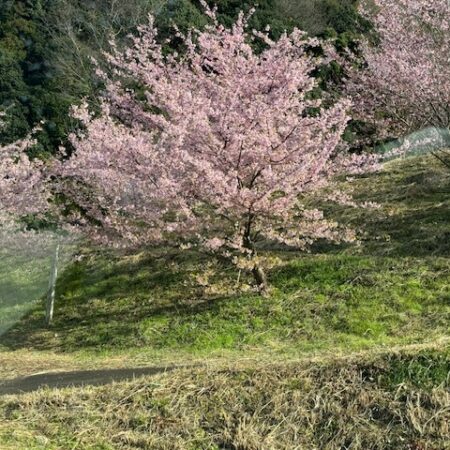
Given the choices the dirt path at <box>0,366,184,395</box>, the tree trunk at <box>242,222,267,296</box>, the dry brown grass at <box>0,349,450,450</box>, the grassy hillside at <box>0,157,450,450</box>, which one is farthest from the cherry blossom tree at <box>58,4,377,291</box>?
the dry brown grass at <box>0,349,450,450</box>

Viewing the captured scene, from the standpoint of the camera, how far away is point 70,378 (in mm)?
6277

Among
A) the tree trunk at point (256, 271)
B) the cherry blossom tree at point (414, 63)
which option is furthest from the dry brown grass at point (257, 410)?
the cherry blossom tree at point (414, 63)

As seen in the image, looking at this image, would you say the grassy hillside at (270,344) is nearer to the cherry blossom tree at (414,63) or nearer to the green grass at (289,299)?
the green grass at (289,299)

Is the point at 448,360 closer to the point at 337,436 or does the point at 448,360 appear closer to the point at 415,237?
the point at 337,436

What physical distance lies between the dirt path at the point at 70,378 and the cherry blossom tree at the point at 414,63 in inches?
274

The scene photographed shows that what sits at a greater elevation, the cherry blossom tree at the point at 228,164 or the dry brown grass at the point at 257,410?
the cherry blossom tree at the point at 228,164

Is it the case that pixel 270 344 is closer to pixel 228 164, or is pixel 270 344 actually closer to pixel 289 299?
pixel 289 299

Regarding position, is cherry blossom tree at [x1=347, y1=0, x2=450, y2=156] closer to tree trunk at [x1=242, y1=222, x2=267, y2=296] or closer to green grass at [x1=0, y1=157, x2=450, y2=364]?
green grass at [x1=0, y1=157, x2=450, y2=364]

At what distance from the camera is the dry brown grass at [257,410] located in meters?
4.02

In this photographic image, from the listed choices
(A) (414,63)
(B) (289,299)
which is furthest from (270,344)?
(A) (414,63)

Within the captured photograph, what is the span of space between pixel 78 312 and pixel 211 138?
432 centimetres

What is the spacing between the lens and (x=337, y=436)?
161 inches

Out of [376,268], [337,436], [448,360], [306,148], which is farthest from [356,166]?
[337,436]

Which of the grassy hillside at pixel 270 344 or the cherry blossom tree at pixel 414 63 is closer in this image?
the grassy hillside at pixel 270 344
